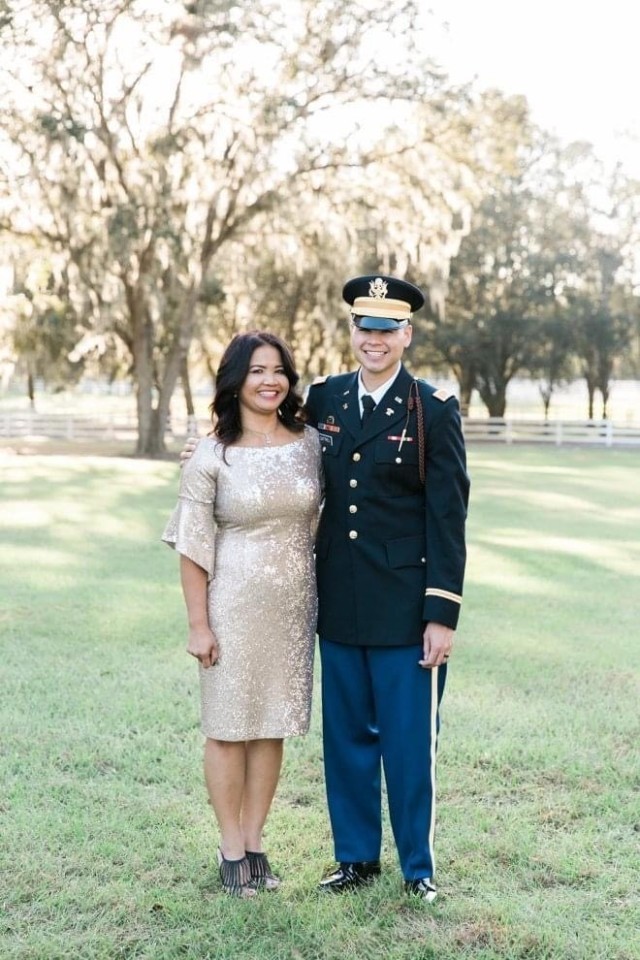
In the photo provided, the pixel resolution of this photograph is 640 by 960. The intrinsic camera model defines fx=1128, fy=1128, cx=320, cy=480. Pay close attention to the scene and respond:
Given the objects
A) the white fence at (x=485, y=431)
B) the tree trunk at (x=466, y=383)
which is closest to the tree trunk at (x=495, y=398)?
the tree trunk at (x=466, y=383)

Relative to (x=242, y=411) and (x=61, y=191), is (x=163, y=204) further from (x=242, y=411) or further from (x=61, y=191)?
(x=242, y=411)

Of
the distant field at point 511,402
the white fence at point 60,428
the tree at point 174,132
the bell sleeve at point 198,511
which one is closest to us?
the bell sleeve at point 198,511

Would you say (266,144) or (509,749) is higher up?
(266,144)

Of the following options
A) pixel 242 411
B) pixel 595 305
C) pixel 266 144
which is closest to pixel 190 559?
pixel 242 411

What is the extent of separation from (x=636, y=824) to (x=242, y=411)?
212cm

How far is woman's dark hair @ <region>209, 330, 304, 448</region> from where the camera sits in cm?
345

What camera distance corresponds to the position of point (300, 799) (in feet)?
14.4

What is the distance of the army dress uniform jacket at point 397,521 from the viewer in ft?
11.1

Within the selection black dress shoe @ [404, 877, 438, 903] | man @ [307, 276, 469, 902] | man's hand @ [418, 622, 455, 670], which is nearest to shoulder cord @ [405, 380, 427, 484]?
man @ [307, 276, 469, 902]

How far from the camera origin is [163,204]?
21.7 m

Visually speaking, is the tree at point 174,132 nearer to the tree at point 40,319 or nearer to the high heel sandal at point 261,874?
the tree at point 40,319

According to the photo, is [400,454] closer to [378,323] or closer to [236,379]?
[378,323]

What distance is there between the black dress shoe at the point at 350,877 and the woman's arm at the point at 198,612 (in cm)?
82

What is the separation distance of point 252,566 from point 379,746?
0.74 metres
